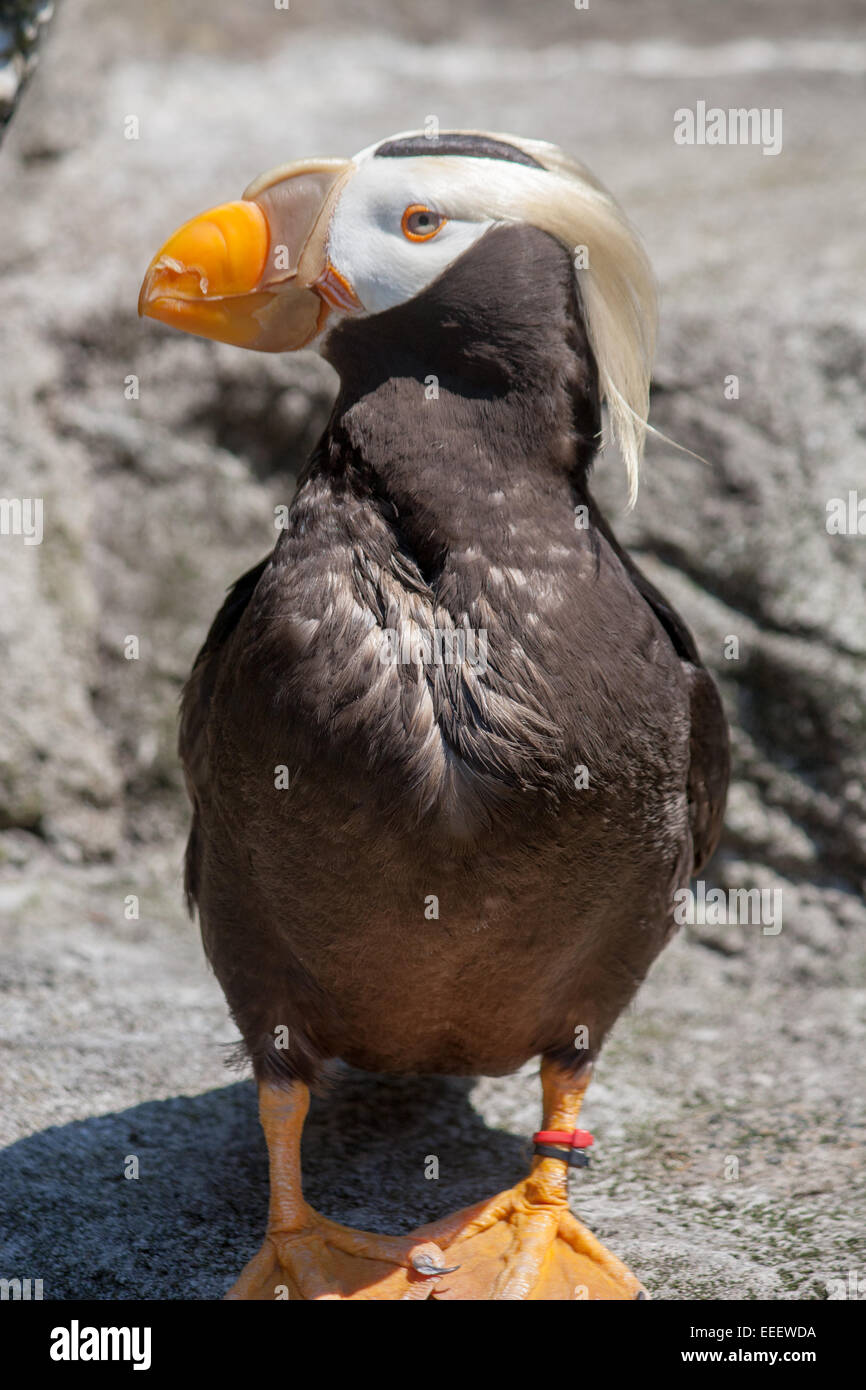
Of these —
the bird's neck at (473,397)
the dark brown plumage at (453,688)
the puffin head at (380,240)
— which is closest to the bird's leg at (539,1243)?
the dark brown plumage at (453,688)

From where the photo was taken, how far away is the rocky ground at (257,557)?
13.1 feet

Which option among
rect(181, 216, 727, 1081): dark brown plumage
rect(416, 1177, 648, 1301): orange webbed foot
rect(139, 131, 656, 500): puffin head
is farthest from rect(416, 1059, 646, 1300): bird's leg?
rect(139, 131, 656, 500): puffin head

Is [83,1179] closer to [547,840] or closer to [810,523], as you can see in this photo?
[547,840]

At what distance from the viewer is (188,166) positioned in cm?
741

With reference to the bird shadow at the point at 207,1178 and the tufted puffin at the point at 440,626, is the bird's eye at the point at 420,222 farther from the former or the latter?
the bird shadow at the point at 207,1178

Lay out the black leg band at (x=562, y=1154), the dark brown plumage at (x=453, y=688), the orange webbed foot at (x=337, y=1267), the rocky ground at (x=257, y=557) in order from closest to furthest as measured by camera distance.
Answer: the dark brown plumage at (x=453, y=688) < the orange webbed foot at (x=337, y=1267) < the black leg band at (x=562, y=1154) < the rocky ground at (x=257, y=557)

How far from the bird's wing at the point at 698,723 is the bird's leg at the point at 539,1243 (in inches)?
33.3

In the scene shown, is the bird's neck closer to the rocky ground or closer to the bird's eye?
the bird's eye

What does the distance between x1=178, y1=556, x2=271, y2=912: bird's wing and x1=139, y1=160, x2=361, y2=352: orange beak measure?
672 millimetres

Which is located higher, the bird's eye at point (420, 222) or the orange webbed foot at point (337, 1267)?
the bird's eye at point (420, 222)

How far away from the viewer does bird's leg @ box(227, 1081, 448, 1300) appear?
3.47m

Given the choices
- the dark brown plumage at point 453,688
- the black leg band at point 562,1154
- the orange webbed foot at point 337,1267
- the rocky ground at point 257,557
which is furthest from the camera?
the rocky ground at point 257,557
